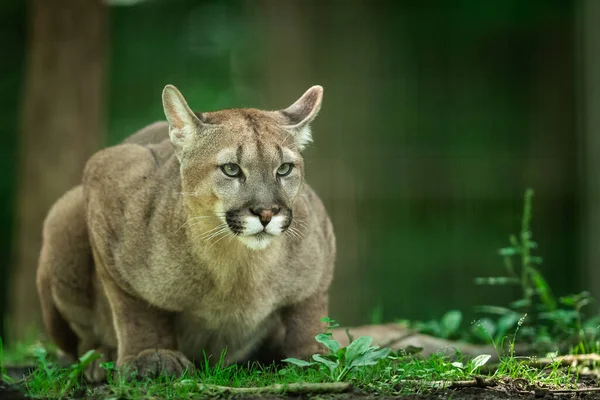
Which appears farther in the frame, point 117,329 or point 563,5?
point 563,5

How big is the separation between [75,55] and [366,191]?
143 inches

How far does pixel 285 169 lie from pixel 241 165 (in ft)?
0.98

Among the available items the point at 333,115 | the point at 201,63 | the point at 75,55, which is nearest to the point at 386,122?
the point at 333,115

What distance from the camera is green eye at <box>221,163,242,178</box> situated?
5426mm

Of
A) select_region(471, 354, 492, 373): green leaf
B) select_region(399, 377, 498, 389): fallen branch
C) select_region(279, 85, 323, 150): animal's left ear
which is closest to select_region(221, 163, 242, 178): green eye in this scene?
select_region(279, 85, 323, 150): animal's left ear

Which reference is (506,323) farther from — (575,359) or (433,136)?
(433,136)

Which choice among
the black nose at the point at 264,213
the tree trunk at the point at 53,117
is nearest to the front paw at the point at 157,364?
the black nose at the point at 264,213

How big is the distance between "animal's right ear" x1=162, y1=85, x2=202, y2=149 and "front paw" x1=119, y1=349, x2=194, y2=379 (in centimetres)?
129

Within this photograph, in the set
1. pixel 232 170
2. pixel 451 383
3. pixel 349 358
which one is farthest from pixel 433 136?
pixel 451 383

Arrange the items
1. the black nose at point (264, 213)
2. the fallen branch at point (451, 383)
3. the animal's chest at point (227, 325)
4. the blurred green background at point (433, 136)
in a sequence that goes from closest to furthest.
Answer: the fallen branch at point (451, 383) < the black nose at point (264, 213) < the animal's chest at point (227, 325) < the blurred green background at point (433, 136)

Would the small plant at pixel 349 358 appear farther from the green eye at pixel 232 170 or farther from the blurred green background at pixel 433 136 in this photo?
the blurred green background at pixel 433 136

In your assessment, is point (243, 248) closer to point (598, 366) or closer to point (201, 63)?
point (598, 366)

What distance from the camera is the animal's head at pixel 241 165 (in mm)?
5301

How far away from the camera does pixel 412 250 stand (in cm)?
1101
